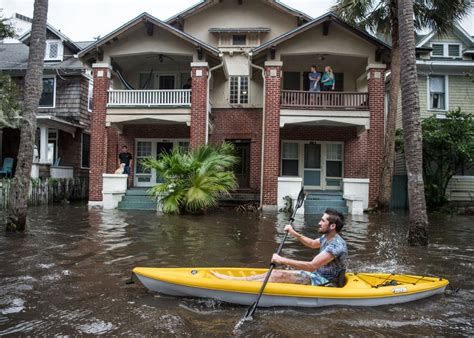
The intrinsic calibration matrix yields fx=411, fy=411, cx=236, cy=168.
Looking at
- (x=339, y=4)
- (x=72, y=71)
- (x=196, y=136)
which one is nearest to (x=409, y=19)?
(x=339, y=4)

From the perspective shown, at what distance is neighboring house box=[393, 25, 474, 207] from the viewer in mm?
19578

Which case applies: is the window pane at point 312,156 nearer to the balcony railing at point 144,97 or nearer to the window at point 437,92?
the balcony railing at point 144,97

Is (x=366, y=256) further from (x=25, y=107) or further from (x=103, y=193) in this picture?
(x=103, y=193)

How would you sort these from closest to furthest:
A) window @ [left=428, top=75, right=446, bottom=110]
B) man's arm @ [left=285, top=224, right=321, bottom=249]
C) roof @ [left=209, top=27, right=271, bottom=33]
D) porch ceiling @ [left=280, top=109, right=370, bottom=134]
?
man's arm @ [left=285, top=224, right=321, bottom=249]
porch ceiling @ [left=280, top=109, right=370, bottom=134]
roof @ [left=209, top=27, right=271, bottom=33]
window @ [left=428, top=75, right=446, bottom=110]

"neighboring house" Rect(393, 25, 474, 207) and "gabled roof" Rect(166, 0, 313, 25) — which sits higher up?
"gabled roof" Rect(166, 0, 313, 25)

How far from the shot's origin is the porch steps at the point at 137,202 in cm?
1558

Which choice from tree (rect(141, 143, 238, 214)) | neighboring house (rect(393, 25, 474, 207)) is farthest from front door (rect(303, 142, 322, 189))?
tree (rect(141, 143, 238, 214))

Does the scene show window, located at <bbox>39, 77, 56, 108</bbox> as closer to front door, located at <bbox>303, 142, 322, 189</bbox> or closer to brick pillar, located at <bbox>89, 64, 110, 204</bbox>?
brick pillar, located at <bbox>89, 64, 110, 204</bbox>

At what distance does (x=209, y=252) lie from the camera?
7.98 m

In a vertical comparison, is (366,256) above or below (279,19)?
below

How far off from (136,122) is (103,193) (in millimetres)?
4051

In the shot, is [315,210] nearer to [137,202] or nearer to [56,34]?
[137,202]

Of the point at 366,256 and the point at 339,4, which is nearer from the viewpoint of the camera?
the point at 366,256

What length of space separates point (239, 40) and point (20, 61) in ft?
40.6
